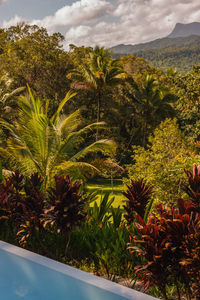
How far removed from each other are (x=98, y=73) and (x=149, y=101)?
6148 millimetres

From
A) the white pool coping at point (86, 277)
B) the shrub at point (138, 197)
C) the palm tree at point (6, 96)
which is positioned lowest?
the white pool coping at point (86, 277)

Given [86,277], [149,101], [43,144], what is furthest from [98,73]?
[86,277]

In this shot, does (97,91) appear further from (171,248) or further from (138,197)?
(171,248)

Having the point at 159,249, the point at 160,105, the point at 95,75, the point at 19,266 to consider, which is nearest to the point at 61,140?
the point at 19,266

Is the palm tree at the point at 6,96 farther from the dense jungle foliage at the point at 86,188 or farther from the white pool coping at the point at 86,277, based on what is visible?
the white pool coping at the point at 86,277

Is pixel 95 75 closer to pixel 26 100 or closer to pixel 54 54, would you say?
pixel 54 54

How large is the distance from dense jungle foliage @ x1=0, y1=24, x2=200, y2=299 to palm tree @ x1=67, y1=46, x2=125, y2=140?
0.07 metres

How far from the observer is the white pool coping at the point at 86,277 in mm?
2780

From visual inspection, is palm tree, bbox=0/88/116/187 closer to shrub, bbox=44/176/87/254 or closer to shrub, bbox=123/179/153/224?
shrub, bbox=123/179/153/224

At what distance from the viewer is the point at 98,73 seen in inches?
754

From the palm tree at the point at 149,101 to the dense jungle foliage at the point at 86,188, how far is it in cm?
404

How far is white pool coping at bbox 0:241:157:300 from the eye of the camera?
109 inches

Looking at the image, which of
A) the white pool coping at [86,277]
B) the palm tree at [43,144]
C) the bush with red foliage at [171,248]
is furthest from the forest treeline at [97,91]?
the bush with red foliage at [171,248]

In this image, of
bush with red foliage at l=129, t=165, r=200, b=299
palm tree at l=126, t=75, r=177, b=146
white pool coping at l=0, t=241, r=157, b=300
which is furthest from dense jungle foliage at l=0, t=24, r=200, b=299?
palm tree at l=126, t=75, r=177, b=146
